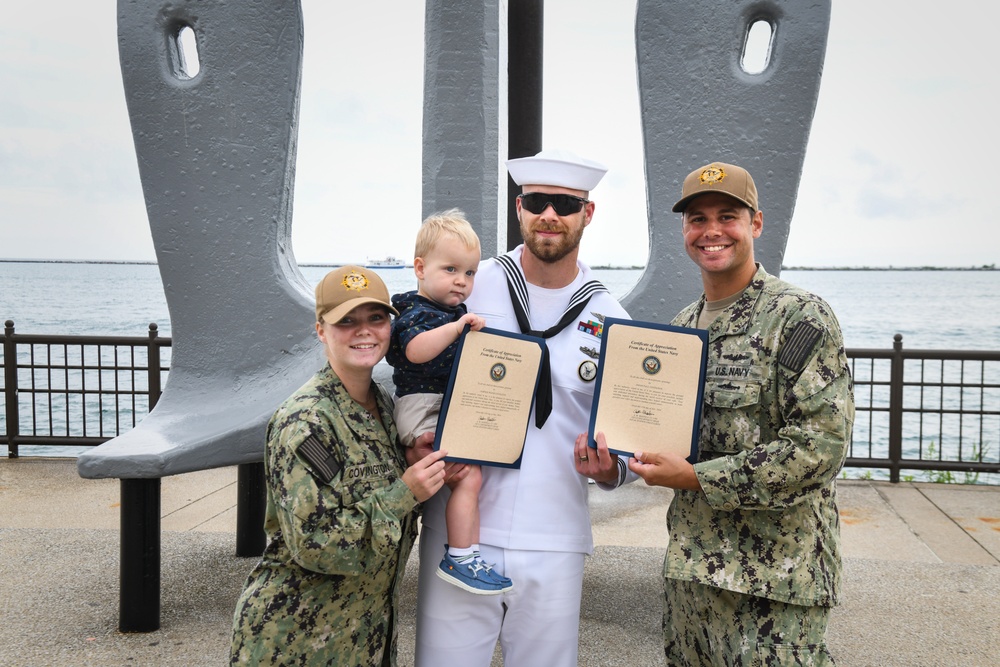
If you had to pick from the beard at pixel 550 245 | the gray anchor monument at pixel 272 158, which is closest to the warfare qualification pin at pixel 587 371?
the beard at pixel 550 245

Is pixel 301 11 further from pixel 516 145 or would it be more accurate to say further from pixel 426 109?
pixel 516 145

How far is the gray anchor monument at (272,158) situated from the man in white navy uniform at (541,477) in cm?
106

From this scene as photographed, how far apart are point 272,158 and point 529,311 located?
176 centimetres

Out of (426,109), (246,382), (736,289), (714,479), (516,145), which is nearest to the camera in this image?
(714,479)

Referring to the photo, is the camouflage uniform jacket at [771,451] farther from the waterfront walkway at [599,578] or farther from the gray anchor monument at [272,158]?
the waterfront walkway at [599,578]

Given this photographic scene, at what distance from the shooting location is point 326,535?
1.75m

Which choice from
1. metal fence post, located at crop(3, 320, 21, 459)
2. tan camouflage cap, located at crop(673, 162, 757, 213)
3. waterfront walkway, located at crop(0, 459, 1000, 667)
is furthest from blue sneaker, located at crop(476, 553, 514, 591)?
metal fence post, located at crop(3, 320, 21, 459)

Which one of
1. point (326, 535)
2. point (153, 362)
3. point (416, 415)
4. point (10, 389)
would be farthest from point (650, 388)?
point (10, 389)

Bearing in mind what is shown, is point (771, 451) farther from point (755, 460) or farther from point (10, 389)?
point (10, 389)

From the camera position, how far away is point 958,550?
4555 millimetres

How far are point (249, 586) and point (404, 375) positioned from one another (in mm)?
631

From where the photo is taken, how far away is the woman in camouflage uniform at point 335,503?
177 cm

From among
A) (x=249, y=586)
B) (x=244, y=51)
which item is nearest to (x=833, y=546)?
(x=249, y=586)

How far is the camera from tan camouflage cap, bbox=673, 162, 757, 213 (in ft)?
6.29
